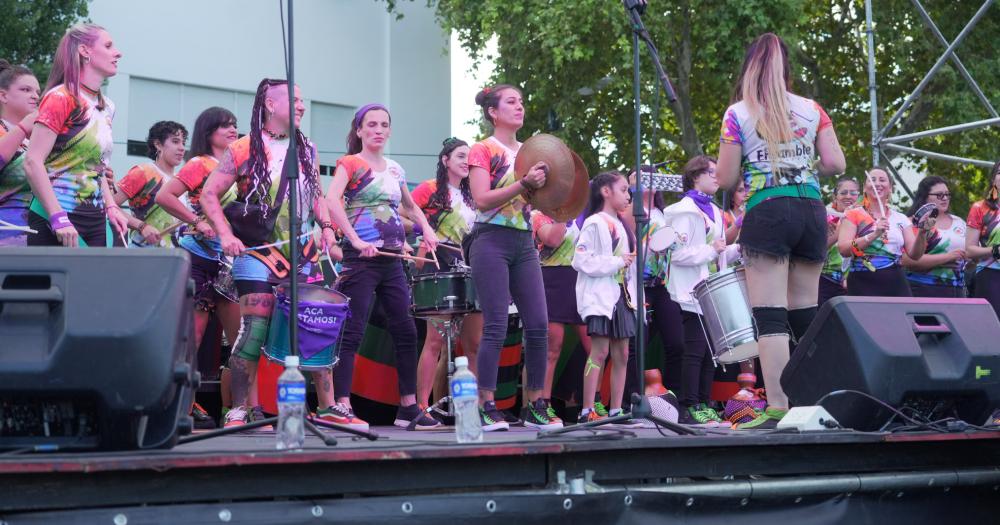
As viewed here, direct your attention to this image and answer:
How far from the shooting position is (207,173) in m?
6.82

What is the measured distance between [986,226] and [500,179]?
13.2 ft

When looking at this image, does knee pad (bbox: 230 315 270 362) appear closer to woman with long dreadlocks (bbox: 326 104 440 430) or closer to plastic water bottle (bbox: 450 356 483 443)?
woman with long dreadlocks (bbox: 326 104 440 430)

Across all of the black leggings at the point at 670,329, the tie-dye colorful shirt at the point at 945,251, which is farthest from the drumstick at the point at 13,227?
the tie-dye colorful shirt at the point at 945,251

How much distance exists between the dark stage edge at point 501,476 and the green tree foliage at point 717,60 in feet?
48.9

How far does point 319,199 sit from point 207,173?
96 cm

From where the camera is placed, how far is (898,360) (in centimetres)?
496

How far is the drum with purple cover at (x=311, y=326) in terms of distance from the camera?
5699mm

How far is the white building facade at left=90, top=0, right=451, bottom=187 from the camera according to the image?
837 inches

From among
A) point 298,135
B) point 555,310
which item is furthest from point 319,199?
point 555,310

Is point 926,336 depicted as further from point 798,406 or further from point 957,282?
point 957,282

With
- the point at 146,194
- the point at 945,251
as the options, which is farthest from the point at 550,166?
the point at 945,251

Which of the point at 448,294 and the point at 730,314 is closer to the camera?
the point at 730,314

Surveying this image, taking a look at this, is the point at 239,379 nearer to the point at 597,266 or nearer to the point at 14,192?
the point at 14,192

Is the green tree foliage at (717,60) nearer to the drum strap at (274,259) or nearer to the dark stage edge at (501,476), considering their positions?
the drum strap at (274,259)
